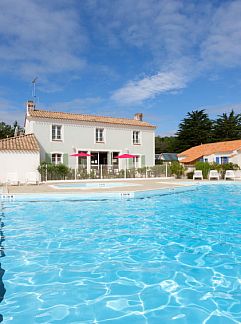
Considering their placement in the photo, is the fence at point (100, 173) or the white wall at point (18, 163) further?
the fence at point (100, 173)

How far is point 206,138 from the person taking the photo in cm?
5288

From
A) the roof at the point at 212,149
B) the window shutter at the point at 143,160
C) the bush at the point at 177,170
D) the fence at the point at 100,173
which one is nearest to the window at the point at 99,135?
the fence at the point at 100,173

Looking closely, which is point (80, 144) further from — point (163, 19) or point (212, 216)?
point (212, 216)

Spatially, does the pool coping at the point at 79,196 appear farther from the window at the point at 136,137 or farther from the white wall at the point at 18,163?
the window at the point at 136,137

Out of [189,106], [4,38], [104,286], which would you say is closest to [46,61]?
[4,38]

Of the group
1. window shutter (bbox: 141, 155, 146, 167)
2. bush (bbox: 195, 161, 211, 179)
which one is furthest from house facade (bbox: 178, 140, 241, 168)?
window shutter (bbox: 141, 155, 146, 167)

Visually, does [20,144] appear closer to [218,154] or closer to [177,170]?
[177,170]

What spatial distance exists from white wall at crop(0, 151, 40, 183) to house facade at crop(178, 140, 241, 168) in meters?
18.9

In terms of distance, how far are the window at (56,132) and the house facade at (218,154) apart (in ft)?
54.4

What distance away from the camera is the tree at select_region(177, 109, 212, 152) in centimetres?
5278

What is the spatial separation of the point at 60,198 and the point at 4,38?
12876mm

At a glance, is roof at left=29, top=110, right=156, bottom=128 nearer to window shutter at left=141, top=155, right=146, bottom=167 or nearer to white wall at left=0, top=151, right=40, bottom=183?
window shutter at left=141, top=155, right=146, bottom=167

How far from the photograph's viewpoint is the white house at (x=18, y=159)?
67.8 feet

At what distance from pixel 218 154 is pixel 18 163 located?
2250 cm
